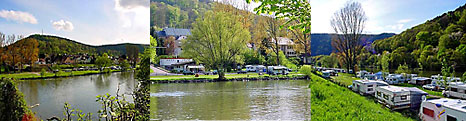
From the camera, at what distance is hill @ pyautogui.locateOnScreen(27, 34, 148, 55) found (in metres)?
4.82

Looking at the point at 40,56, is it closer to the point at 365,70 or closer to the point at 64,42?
the point at 64,42

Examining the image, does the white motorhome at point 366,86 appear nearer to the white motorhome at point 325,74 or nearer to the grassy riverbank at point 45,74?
the white motorhome at point 325,74

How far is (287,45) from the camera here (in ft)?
14.5

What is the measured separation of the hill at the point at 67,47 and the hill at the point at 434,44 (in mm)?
3832

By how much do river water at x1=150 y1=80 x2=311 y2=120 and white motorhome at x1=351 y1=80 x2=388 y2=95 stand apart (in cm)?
78

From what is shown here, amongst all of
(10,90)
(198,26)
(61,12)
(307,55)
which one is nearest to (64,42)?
(61,12)

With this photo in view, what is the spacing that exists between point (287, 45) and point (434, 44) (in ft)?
6.28

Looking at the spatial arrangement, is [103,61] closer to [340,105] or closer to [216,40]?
[216,40]

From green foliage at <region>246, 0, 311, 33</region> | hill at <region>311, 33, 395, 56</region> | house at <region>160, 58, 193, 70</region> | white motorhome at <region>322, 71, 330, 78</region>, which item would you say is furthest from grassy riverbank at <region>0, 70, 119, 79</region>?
white motorhome at <region>322, 71, 330, 78</region>

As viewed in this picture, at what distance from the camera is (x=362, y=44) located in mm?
3844

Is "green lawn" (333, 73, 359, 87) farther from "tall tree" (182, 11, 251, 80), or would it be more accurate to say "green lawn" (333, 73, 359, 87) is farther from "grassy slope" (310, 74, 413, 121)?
"tall tree" (182, 11, 251, 80)

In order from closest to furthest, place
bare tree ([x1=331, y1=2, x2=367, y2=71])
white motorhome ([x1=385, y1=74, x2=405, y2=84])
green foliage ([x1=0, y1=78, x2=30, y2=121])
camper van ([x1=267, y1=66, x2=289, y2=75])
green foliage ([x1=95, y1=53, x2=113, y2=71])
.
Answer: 1. white motorhome ([x1=385, y1=74, x2=405, y2=84])
2. green foliage ([x1=0, y1=78, x2=30, y2=121])
3. bare tree ([x1=331, y1=2, x2=367, y2=71])
4. camper van ([x1=267, y1=66, x2=289, y2=75])
5. green foliage ([x1=95, y1=53, x2=113, y2=71])

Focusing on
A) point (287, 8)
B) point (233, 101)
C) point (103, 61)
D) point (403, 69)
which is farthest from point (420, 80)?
point (103, 61)

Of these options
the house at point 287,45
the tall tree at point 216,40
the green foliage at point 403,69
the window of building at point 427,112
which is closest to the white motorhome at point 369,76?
the green foliage at point 403,69
